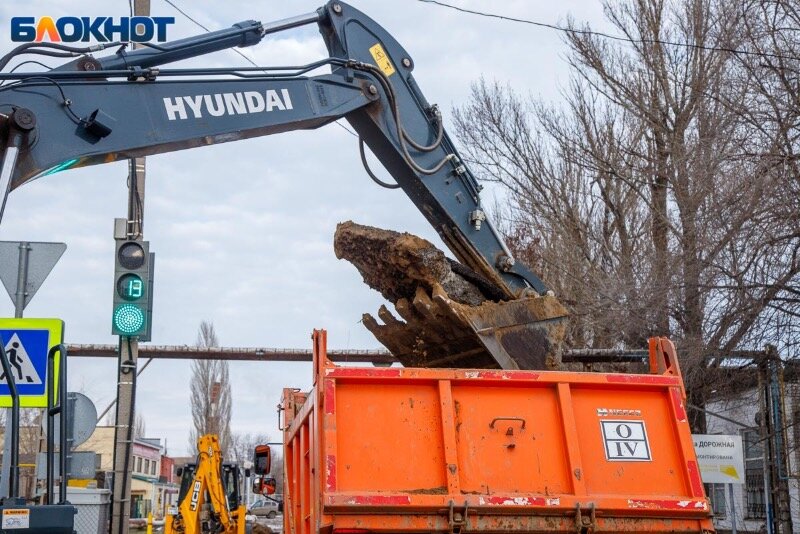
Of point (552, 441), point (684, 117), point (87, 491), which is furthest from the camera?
point (684, 117)

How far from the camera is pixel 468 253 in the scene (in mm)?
8227

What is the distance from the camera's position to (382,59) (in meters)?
8.23

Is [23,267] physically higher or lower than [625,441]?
higher

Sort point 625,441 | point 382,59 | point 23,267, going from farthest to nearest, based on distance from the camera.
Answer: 1. point 382,59
2. point 23,267
3. point 625,441

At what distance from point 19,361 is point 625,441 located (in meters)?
4.34

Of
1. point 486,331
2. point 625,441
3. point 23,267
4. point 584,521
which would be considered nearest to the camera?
point 584,521

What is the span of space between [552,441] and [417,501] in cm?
101

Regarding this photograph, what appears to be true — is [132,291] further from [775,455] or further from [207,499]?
[775,455]

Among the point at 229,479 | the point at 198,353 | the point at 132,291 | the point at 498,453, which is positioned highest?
the point at 198,353

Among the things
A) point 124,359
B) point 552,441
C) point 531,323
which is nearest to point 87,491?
point 124,359

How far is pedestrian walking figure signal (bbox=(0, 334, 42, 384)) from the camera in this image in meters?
6.91

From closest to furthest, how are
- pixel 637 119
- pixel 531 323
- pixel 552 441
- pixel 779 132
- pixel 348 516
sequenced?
pixel 348 516 → pixel 552 441 → pixel 531 323 → pixel 779 132 → pixel 637 119

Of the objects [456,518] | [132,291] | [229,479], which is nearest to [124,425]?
[132,291]

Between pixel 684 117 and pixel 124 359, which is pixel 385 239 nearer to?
pixel 124 359
